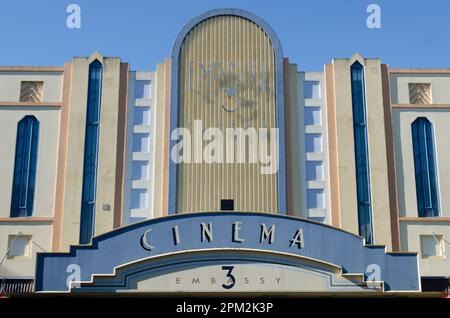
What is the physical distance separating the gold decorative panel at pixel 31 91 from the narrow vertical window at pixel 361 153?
57.8 feet

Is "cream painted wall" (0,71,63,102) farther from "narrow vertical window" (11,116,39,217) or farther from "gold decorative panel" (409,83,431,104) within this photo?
"gold decorative panel" (409,83,431,104)

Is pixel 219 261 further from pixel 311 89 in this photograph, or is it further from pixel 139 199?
pixel 311 89

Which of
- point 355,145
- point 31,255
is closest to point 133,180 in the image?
point 31,255

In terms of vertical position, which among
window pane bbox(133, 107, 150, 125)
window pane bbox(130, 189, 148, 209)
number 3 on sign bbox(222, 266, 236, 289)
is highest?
window pane bbox(133, 107, 150, 125)

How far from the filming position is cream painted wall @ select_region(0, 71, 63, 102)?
3741 centimetres

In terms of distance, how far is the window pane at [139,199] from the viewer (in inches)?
1410

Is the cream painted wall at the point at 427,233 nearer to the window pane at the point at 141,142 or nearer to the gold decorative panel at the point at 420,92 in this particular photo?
the gold decorative panel at the point at 420,92

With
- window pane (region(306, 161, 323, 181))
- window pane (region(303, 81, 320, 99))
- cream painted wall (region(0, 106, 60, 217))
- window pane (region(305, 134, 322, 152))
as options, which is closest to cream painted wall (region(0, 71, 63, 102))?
cream painted wall (region(0, 106, 60, 217))

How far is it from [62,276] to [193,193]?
907cm

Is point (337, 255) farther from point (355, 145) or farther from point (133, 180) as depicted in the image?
point (133, 180)

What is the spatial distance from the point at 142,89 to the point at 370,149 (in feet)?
42.8

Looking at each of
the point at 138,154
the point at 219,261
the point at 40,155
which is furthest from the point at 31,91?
the point at 219,261

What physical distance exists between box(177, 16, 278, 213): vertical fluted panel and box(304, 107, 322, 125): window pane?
Result: 201 centimetres

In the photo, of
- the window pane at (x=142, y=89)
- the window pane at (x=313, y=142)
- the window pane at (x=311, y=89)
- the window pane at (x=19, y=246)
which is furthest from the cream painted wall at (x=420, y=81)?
the window pane at (x=19, y=246)
